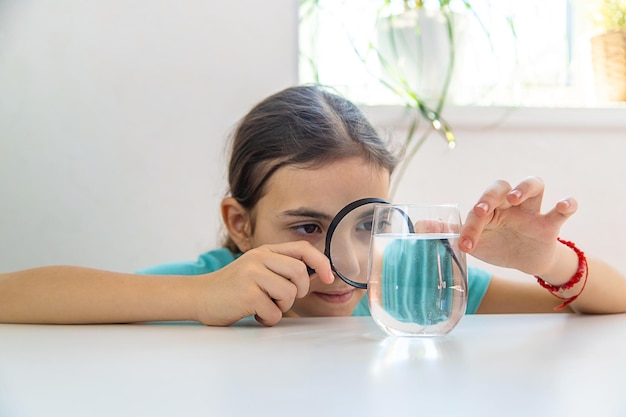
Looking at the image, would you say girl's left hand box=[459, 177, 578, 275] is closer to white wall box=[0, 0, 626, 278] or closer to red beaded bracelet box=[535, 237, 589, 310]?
red beaded bracelet box=[535, 237, 589, 310]

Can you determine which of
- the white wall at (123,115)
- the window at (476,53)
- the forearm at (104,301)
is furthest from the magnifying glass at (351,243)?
the window at (476,53)

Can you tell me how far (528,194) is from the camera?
102 centimetres

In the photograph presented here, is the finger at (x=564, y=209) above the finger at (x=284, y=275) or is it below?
above

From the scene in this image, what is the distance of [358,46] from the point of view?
216 centimetres

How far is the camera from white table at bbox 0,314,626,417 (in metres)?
0.51

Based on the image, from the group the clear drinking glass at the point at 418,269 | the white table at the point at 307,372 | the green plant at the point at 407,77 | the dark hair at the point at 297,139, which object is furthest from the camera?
the green plant at the point at 407,77

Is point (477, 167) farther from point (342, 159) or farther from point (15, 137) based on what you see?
point (15, 137)

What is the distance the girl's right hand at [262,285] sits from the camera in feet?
3.16

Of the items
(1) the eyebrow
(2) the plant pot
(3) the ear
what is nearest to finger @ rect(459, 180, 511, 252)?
(1) the eyebrow

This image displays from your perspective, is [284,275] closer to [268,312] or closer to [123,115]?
[268,312]

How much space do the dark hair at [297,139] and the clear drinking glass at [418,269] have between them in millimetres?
494

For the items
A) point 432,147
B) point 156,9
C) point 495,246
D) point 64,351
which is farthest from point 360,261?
point 156,9

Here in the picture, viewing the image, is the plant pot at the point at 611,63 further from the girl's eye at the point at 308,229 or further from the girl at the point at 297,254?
the girl's eye at the point at 308,229

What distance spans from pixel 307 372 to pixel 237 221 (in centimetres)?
84
